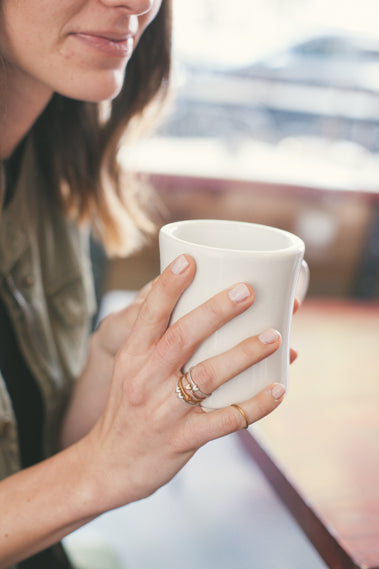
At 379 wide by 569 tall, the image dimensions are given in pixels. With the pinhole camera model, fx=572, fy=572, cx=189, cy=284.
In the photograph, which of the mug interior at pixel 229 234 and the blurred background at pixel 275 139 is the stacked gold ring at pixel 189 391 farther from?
the blurred background at pixel 275 139

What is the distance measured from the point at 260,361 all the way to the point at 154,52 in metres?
0.77

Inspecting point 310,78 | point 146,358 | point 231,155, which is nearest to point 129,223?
point 146,358

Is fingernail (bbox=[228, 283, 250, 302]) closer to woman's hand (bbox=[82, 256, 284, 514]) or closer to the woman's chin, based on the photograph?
woman's hand (bbox=[82, 256, 284, 514])

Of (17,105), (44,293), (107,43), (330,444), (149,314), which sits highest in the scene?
(107,43)

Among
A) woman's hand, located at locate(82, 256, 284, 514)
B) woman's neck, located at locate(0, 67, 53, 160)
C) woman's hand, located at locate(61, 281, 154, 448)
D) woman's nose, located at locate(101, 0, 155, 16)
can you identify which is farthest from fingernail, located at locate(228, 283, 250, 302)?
woman's neck, located at locate(0, 67, 53, 160)

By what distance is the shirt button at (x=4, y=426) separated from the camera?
33.9 inches

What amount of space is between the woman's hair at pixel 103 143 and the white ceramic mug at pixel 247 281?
623 mm

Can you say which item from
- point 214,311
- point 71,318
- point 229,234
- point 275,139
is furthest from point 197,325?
point 275,139

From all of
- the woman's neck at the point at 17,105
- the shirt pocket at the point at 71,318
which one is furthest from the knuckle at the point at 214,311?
the shirt pocket at the point at 71,318

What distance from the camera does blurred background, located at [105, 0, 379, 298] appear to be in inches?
90.7

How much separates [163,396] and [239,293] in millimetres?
146

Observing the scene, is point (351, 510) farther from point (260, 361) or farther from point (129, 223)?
point (129, 223)

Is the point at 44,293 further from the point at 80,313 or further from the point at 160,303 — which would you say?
the point at 160,303

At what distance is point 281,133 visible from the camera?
2863 millimetres
